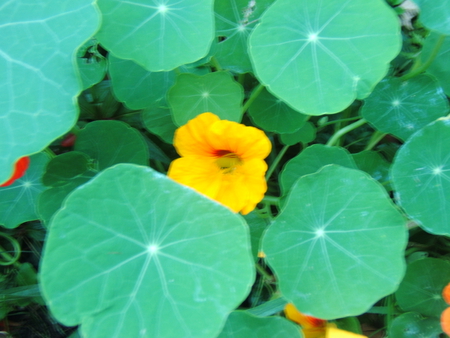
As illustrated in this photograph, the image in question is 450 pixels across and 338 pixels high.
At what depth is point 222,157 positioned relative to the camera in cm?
115

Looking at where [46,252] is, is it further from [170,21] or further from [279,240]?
[170,21]

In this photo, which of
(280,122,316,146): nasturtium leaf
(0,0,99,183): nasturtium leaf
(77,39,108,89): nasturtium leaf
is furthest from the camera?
(280,122,316,146): nasturtium leaf

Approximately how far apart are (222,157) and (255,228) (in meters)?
0.26

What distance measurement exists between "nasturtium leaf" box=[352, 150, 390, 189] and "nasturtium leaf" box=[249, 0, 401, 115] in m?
0.35

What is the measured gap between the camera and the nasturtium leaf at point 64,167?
44.2 inches

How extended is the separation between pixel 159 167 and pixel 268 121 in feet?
1.47

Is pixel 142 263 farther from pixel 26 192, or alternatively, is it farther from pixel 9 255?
pixel 9 255

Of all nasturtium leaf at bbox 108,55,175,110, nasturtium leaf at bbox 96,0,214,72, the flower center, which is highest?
nasturtium leaf at bbox 96,0,214,72

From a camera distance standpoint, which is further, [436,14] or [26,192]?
[26,192]

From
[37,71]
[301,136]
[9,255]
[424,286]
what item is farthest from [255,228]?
[9,255]

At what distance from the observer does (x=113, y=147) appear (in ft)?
3.96

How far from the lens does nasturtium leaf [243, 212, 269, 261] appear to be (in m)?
1.19

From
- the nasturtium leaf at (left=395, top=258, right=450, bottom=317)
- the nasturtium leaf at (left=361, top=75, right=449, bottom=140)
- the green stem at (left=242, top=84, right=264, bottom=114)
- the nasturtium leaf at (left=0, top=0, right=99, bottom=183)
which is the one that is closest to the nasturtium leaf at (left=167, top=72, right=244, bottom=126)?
the green stem at (left=242, top=84, right=264, bottom=114)

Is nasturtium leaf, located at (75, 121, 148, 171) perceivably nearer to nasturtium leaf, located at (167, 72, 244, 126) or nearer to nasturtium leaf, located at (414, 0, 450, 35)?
nasturtium leaf, located at (167, 72, 244, 126)
